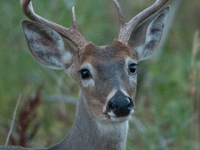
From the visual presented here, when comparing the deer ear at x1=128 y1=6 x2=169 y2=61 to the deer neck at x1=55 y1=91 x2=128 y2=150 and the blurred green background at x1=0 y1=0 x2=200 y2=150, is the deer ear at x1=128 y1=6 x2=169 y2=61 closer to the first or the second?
the blurred green background at x1=0 y1=0 x2=200 y2=150

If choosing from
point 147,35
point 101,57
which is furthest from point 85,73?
point 147,35

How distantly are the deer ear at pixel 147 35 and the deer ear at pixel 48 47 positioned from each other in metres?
0.79

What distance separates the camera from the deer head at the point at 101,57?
180 inches

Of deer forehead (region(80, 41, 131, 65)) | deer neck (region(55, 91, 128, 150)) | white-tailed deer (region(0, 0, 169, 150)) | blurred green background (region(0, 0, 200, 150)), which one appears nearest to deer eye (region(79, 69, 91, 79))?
white-tailed deer (region(0, 0, 169, 150))

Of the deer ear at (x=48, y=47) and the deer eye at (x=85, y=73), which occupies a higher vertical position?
the deer ear at (x=48, y=47)

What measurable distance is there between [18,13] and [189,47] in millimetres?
4207

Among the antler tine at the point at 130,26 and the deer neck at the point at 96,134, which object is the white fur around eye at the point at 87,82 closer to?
the deer neck at the point at 96,134

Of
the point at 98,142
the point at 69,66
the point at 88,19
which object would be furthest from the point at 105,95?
the point at 88,19

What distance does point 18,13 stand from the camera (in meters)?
8.30

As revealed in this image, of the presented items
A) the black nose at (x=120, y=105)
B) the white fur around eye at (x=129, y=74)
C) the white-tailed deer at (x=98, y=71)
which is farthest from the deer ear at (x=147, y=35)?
the black nose at (x=120, y=105)

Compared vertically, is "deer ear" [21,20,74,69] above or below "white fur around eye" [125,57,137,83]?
above

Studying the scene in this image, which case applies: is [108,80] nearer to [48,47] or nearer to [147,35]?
[48,47]

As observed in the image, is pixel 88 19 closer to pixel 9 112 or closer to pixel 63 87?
pixel 63 87

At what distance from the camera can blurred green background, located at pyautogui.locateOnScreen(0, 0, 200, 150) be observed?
6.53m
